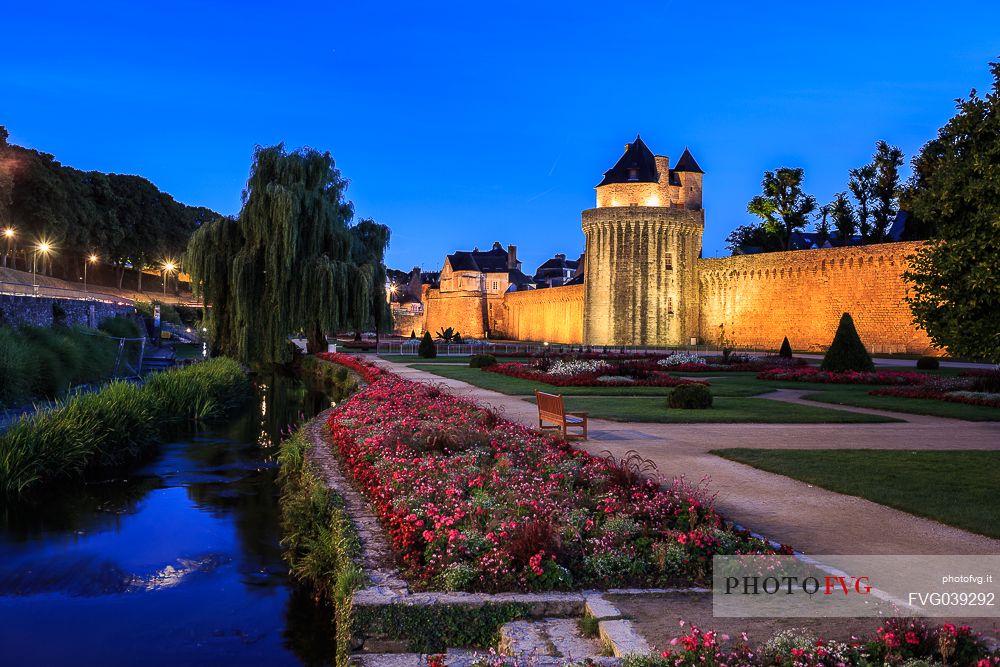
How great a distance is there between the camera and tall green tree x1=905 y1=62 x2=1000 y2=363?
30.1 feet

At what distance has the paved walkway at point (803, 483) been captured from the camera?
5.73m

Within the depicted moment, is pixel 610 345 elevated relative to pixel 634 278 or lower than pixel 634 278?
lower

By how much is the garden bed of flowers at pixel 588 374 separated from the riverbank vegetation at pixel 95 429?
8.93m

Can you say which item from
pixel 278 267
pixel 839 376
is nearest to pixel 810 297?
pixel 839 376

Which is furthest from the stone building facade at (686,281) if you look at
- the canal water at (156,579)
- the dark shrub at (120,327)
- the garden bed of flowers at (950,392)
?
the canal water at (156,579)

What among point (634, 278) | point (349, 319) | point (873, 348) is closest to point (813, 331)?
point (873, 348)

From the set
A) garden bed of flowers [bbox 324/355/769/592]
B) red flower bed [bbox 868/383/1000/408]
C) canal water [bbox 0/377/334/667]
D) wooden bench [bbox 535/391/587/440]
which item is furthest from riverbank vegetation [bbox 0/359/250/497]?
red flower bed [bbox 868/383/1000/408]

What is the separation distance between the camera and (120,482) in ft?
37.5

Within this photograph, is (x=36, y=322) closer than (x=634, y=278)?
Yes

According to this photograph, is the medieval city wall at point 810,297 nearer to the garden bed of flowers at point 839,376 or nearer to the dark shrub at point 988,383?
the garden bed of flowers at point 839,376

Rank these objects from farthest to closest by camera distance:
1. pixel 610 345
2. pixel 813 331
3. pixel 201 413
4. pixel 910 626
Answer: pixel 610 345 → pixel 813 331 → pixel 201 413 → pixel 910 626

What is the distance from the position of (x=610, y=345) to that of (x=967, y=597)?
44662 millimetres

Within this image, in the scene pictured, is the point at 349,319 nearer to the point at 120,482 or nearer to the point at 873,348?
the point at 120,482

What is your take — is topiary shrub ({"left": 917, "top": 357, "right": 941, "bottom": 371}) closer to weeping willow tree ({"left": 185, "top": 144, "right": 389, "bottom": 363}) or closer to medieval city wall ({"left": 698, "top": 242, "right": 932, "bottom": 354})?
medieval city wall ({"left": 698, "top": 242, "right": 932, "bottom": 354})
